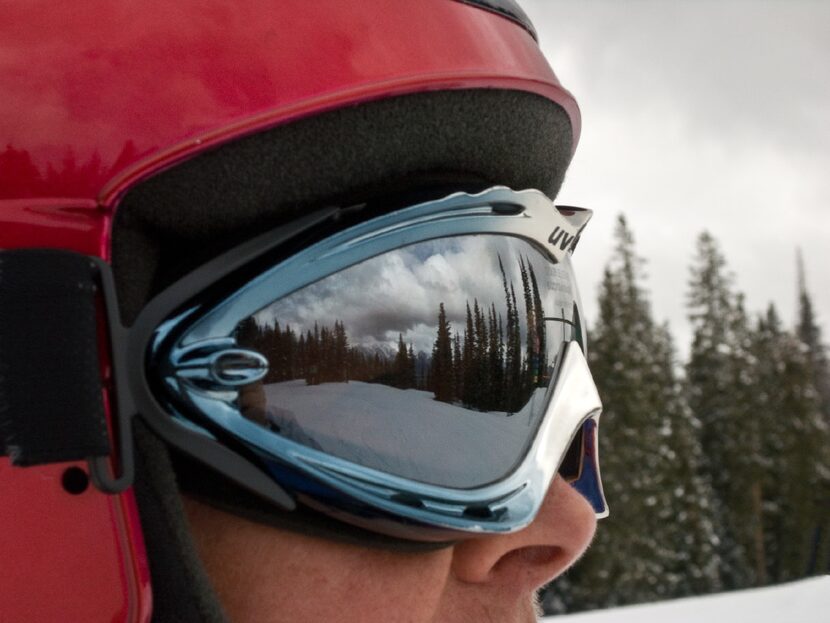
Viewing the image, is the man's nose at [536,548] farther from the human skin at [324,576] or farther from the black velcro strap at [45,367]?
the black velcro strap at [45,367]

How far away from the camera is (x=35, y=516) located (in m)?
1.22

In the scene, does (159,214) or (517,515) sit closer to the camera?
(159,214)

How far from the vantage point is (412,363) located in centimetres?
136

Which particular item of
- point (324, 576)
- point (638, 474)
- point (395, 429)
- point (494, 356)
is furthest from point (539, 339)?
point (638, 474)

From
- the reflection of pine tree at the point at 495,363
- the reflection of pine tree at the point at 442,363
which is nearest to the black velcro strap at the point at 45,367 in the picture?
the reflection of pine tree at the point at 442,363

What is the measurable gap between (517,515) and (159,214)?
70 centimetres

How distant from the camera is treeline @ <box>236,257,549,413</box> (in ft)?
4.23

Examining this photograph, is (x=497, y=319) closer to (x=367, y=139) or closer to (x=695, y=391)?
(x=367, y=139)

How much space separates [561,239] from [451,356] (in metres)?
0.41

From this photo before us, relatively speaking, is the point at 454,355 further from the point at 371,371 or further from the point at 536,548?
the point at 536,548

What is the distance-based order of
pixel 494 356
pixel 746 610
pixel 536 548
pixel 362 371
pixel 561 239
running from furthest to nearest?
1. pixel 746 610
2. pixel 561 239
3. pixel 536 548
4. pixel 494 356
5. pixel 362 371

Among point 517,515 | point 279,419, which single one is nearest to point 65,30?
point 279,419

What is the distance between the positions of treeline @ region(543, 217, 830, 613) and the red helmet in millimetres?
31943

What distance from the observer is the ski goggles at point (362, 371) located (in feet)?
4.11
